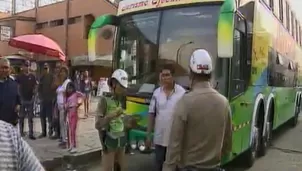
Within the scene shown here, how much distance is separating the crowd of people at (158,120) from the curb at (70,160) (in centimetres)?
19

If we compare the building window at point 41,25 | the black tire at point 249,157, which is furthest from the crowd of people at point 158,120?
the building window at point 41,25

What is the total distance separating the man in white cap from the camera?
3197 mm

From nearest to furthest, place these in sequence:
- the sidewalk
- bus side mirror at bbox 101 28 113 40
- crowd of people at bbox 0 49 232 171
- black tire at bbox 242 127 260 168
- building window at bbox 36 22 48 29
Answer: crowd of people at bbox 0 49 232 171
bus side mirror at bbox 101 28 113 40
the sidewalk
black tire at bbox 242 127 260 168
building window at bbox 36 22 48 29

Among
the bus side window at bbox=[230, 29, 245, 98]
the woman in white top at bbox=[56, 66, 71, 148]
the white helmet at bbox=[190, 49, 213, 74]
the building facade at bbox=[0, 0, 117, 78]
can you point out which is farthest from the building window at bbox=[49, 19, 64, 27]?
the white helmet at bbox=[190, 49, 213, 74]

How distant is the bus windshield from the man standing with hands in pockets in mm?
1196

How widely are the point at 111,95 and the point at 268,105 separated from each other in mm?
5406

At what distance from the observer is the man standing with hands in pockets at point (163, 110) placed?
5.24 meters

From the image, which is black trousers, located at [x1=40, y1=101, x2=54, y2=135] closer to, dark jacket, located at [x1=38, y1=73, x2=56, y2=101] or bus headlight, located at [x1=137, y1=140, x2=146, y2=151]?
dark jacket, located at [x1=38, y1=73, x2=56, y2=101]

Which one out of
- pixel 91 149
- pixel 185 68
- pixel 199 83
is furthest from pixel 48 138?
pixel 199 83

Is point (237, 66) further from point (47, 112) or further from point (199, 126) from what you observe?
point (47, 112)

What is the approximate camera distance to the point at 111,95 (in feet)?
16.0

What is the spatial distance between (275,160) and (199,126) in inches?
262

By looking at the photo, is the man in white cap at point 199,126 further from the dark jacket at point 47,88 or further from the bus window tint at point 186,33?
the dark jacket at point 47,88

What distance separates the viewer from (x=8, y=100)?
6.15m
